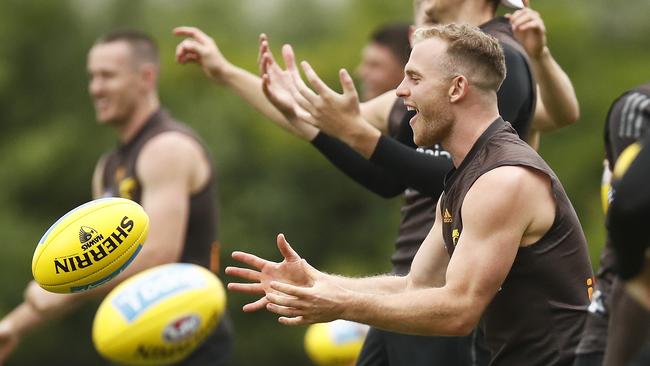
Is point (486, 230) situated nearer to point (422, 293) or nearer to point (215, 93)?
point (422, 293)

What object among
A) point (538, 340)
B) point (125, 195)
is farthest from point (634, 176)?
point (125, 195)

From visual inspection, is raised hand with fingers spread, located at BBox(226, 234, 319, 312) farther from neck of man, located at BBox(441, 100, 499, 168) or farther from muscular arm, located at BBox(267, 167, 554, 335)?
neck of man, located at BBox(441, 100, 499, 168)

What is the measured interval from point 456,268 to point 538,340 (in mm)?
535

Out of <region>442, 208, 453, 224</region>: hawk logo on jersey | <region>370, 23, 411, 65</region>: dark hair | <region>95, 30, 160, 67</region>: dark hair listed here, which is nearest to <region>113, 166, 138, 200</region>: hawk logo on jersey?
<region>95, 30, 160, 67</region>: dark hair

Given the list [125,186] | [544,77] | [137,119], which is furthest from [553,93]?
[137,119]

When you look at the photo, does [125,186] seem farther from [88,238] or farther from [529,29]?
[529,29]

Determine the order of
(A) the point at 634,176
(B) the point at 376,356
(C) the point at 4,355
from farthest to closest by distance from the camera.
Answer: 1. (C) the point at 4,355
2. (B) the point at 376,356
3. (A) the point at 634,176

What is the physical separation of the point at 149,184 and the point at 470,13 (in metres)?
2.57

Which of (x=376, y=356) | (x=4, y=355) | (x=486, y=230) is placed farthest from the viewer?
(x=4, y=355)

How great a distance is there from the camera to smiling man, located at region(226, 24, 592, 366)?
195 inches

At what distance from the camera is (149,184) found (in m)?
8.20

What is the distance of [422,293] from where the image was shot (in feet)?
16.4

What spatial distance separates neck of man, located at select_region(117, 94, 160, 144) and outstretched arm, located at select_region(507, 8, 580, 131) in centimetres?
273

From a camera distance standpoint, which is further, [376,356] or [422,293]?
[376,356]
